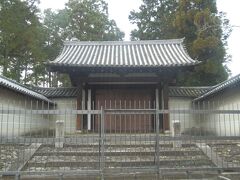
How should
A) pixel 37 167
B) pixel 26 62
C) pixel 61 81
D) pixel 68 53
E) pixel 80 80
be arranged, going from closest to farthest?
1. pixel 37 167
2. pixel 80 80
3. pixel 68 53
4. pixel 26 62
5. pixel 61 81

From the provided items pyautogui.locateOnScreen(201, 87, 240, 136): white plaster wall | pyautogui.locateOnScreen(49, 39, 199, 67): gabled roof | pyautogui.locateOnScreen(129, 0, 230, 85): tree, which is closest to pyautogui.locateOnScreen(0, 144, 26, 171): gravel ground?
pyautogui.locateOnScreen(49, 39, 199, 67): gabled roof

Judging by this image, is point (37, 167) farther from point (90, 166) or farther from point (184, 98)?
point (184, 98)

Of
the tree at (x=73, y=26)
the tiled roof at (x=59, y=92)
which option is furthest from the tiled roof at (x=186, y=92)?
the tree at (x=73, y=26)

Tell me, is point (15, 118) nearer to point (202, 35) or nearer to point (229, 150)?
point (229, 150)

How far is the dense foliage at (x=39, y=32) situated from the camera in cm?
2222

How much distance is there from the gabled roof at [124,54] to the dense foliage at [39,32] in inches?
75.1

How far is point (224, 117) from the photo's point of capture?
1305 cm

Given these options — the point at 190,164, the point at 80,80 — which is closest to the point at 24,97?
the point at 80,80

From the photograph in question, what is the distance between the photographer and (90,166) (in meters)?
9.15

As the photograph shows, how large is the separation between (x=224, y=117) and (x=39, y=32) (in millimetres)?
16707

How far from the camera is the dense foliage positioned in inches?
875

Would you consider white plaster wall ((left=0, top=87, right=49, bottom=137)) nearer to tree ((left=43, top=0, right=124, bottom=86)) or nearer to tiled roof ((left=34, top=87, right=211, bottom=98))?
tiled roof ((left=34, top=87, right=211, bottom=98))

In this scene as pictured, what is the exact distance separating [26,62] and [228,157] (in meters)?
18.6

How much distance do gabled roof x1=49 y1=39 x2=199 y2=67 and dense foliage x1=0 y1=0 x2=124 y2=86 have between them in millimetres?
1907
